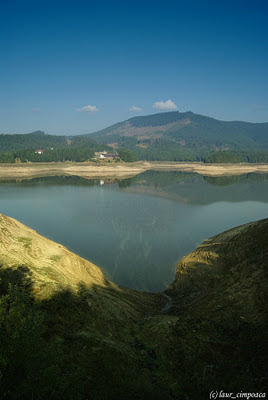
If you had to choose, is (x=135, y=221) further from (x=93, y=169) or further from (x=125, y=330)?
(x=93, y=169)

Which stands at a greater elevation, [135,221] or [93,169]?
[93,169]

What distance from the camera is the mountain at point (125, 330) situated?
652 centimetres

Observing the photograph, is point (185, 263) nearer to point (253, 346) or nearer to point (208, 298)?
point (208, 298)

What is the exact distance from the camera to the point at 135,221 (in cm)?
4000

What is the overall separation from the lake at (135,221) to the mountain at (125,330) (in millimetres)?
6388

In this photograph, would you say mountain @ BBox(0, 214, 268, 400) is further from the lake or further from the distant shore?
the distant shore

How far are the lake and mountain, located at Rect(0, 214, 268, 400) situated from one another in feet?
21.0

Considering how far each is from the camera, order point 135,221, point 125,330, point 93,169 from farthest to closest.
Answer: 1. point 93,169
2. point 135,221
3. point 125,330

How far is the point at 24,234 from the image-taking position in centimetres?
1870

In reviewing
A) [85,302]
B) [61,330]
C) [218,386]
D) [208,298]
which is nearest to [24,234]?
[85,302]

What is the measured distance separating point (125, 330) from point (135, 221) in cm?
2822

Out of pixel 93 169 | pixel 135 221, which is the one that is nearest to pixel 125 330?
pixel 135 221

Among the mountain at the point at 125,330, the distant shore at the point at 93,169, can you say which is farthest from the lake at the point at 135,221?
the distant shore at the point at 93,169

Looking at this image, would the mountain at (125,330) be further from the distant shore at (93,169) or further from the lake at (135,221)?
the distant shore at (93,169)
